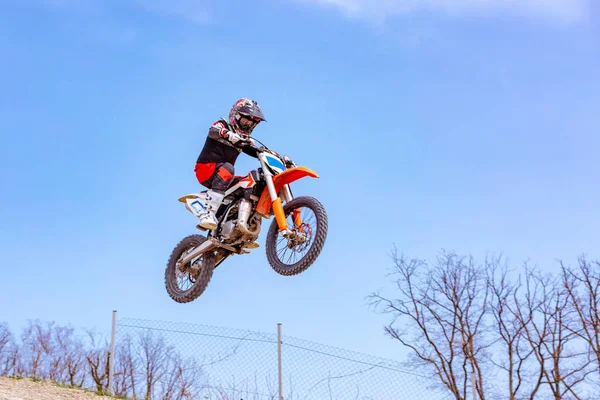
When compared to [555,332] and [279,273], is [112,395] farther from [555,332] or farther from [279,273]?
[555,332]

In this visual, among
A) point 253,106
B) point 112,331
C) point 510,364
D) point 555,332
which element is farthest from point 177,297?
point 555,332

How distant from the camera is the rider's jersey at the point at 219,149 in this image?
972 cm

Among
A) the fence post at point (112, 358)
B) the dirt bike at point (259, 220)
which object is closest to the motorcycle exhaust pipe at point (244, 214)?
the dirt bike at point (259, 220)

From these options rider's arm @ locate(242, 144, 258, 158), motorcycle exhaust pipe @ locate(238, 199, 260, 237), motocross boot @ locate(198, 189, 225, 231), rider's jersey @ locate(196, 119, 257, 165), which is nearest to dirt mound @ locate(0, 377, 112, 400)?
motocross boot @ locate(198, 189, 225, 231)

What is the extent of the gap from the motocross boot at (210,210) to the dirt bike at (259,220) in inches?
2.4

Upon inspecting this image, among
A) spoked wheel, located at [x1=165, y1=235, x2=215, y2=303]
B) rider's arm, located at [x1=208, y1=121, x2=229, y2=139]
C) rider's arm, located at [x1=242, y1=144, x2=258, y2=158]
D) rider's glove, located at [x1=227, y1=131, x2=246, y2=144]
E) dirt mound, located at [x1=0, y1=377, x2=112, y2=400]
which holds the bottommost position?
dirt mound, located at [x1=0, y1=377, x2=112, y2=400]

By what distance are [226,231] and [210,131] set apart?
138 centimetres

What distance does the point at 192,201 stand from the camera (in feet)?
33.5

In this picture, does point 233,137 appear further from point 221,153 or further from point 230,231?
point 230,231

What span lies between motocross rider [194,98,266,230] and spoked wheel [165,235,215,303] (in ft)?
2.28

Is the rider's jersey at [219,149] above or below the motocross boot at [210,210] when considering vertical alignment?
above

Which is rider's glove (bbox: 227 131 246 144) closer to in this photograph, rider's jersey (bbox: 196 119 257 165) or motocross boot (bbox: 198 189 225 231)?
rider's jersey (bbox: 196 119 257 165)

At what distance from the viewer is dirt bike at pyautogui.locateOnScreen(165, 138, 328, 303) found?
29.5 ft

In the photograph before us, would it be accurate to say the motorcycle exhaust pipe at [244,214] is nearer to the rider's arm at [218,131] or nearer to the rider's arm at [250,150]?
the rider's arm at [250,150]
